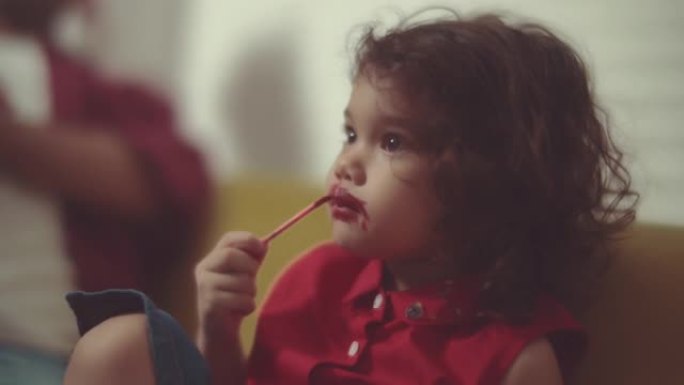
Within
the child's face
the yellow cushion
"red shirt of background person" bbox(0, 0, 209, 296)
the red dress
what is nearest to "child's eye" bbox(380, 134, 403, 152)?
the child's face

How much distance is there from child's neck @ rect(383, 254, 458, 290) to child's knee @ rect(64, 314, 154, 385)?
0.21m

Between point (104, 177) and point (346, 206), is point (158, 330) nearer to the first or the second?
point (346, 206)

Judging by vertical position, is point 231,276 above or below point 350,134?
below

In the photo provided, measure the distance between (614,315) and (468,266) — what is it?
0.44 feet

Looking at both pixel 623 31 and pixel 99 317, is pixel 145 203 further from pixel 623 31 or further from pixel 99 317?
pixel 623 31

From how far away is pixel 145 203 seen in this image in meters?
1.23

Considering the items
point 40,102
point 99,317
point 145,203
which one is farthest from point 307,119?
point 99,317

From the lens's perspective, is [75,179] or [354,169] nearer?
[354,169]

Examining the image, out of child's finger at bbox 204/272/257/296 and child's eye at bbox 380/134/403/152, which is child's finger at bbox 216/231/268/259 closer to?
child's finger at bbox 204/272/257/296

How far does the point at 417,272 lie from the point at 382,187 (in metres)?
0.09

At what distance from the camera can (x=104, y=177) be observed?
1.22 meters

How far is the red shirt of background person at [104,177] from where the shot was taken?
1203 mm

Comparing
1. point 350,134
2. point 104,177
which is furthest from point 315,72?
point 350,134

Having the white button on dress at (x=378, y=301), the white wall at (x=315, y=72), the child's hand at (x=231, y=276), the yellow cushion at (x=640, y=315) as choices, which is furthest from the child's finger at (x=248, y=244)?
the white wall at (x=315, y=72)
